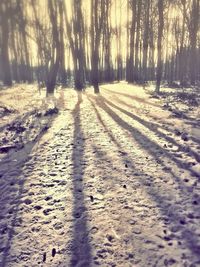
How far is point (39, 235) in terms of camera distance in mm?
3994

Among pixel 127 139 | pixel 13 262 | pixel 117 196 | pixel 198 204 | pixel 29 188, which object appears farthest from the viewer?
pixel 127 139

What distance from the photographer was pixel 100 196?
4938mm

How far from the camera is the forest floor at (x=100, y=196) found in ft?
11.9

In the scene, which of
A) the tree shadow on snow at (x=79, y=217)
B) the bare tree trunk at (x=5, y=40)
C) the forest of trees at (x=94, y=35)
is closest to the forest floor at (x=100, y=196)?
the tree shadow on snow at (x=79, y=217)

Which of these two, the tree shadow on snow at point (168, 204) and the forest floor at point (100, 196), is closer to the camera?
the forest floor at point (100, 196)

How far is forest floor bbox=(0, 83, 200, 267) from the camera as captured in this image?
362cm

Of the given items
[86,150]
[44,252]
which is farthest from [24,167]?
[44,252]

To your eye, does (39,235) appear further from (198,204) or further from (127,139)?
(127,139)

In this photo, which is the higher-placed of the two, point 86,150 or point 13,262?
point 86,150

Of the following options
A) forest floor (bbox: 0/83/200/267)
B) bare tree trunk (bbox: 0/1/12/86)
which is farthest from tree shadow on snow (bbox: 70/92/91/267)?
bare tree trunk (bbox: 0/1/12/86)

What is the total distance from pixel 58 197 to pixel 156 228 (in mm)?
1813

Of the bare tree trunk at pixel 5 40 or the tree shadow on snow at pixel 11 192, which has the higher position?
the bare tree trunk at pixel 5 40

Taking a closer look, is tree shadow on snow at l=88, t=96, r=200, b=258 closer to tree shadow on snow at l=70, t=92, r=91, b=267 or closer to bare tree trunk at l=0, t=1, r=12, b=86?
tree shadow on snow at l=70, t=92, r=91, b=267

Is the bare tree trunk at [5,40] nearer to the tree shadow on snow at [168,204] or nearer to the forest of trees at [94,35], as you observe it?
the forest of trees at [94,35]
